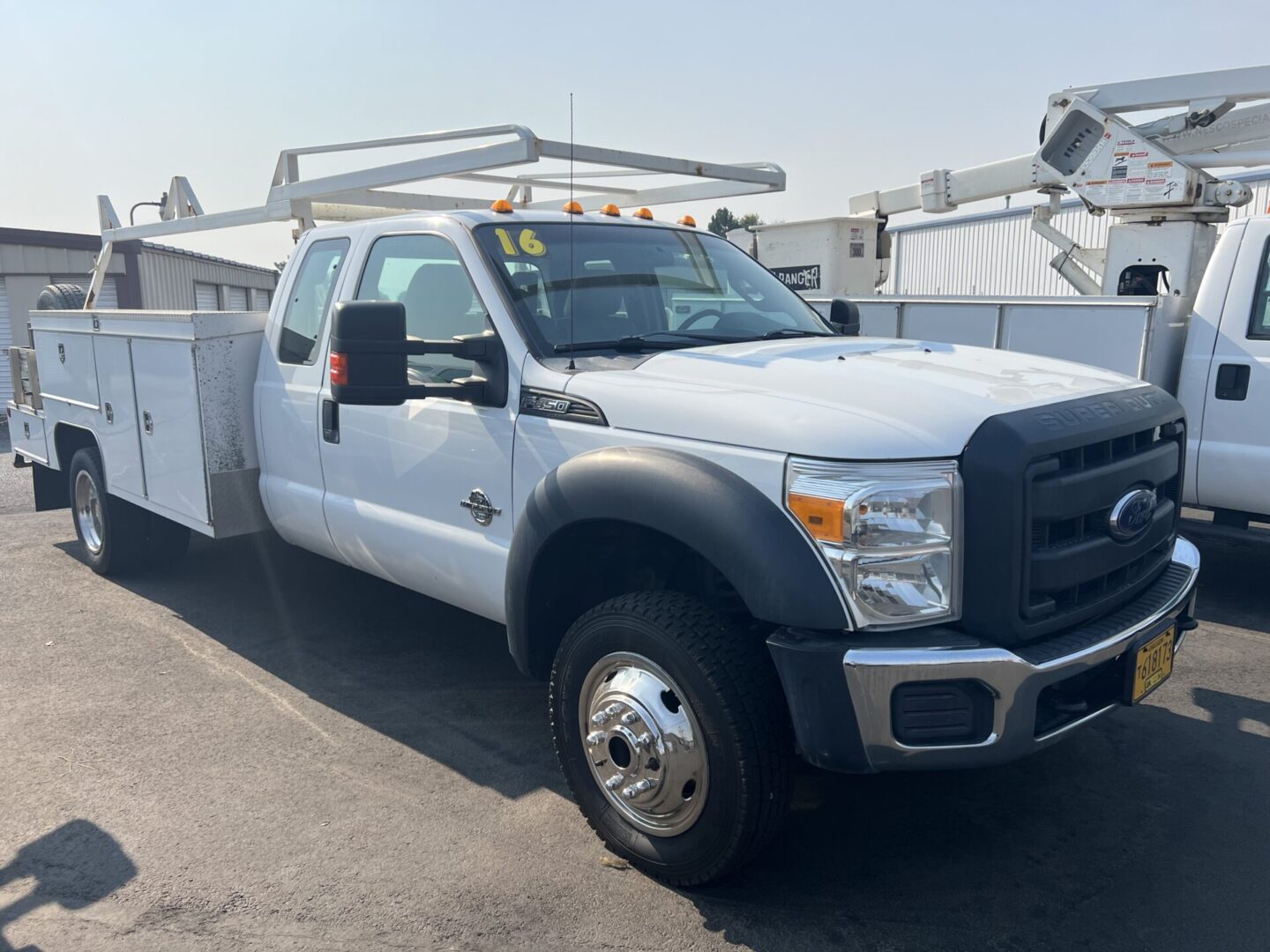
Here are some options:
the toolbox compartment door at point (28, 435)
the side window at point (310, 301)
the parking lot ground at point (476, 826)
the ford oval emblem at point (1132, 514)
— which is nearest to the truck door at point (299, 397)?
the side window at point (310, 301)

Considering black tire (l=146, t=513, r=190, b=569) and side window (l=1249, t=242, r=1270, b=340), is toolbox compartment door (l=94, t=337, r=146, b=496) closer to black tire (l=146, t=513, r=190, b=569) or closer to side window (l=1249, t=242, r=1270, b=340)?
black tire (l=146, t=513, r=190, b=569)

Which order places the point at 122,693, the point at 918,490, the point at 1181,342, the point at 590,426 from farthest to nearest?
the point at 1181,342 → the point at 122,693 → the point at 590,426 → the point at 918,490

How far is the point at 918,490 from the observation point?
2.62 metres

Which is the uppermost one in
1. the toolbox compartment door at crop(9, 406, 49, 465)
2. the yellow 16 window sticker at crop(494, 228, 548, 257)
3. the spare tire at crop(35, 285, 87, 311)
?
the yellow 16 window sticker at crop(494, 228, 548, 257)

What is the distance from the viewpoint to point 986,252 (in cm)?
2342

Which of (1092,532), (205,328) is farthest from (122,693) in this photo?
(1092,532)

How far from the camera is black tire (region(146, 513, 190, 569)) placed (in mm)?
6211

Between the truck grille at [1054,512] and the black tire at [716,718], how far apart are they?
1.89ft

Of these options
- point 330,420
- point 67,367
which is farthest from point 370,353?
point 67,367

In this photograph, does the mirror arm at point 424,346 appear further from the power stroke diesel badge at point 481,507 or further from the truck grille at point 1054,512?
the truck grille at point 1054,512

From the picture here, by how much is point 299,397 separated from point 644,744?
2478 millimetres

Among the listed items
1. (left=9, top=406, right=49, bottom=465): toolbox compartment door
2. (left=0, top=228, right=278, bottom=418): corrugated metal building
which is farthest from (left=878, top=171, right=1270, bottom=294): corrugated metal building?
(left=9, top=406, right=49, bottom=465): toolbox compartment door

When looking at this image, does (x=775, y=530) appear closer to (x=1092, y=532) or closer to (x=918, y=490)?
(x=918, y=490)

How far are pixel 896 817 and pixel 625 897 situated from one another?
998mm
